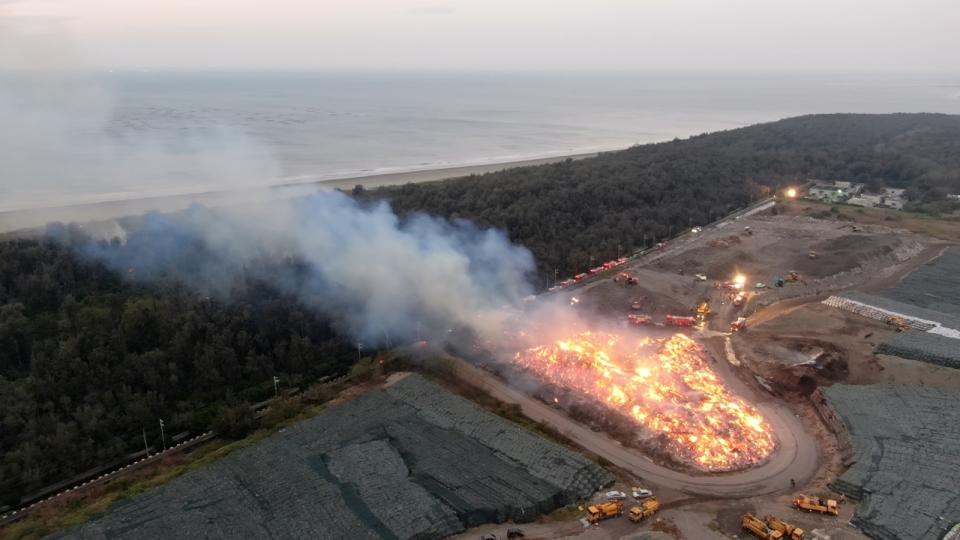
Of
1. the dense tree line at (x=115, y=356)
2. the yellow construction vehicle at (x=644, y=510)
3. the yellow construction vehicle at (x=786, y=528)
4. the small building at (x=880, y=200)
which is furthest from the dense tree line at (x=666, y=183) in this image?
the yellow construction vehicle at (x=786, y=528)

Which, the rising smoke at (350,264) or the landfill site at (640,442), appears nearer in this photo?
the landfill site at (640,442)

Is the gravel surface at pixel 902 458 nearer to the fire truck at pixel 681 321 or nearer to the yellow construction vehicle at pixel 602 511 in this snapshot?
the yellow construction vehicle at pixel 602 511

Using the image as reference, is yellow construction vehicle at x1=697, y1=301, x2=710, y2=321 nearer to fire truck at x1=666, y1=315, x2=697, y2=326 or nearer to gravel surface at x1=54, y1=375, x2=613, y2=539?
fire truck at x1=666, y1=315, x2=697, y2=326

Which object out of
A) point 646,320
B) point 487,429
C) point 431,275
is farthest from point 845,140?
point 487,429

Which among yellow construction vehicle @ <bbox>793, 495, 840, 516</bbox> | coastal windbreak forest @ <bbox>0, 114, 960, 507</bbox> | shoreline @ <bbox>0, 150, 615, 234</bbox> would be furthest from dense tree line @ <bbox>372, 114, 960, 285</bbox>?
yellow construction vehicle @ <bbox>793, 495, 840, 516</bbox>

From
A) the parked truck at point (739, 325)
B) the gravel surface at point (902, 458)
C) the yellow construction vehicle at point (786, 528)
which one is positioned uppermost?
the parked truck at point (739, 325)

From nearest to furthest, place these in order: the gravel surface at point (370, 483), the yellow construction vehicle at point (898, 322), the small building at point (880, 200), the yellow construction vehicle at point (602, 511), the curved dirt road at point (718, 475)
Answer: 1. the gravel surface at point (370, 483)
2. the yellow construction vehicle at point (602, 511)
3. the curved dirt road at point (718, 475)
4. the yellow construction vehicle at point (898, 322)
5. the small building at point (880, 200)

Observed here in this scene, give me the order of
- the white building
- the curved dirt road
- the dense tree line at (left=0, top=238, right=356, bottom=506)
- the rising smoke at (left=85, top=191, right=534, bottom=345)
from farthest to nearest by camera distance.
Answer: the white building → the rising smoke at (left=85, top=191, right=534, bottom=345) → the dense tree line at (left=0, top=238, right=356, bottom=506) → the curved dirt road
